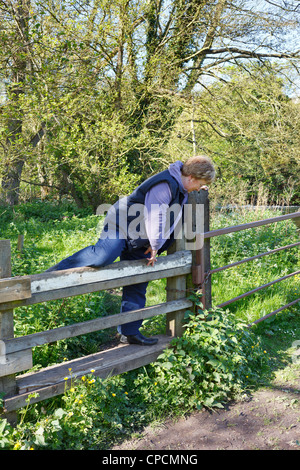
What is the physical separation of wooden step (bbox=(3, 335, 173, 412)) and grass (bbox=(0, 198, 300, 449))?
0.08 meters

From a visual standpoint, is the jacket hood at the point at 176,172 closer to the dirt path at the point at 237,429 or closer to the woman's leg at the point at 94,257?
the woman's leg at the point at 94,257

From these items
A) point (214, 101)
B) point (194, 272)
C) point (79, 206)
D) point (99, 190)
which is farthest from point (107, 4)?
point (194, 272)

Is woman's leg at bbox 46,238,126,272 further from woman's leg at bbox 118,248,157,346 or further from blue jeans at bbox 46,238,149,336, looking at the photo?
woman's leg at bbox 118,248,157,346

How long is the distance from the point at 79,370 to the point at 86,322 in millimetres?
357

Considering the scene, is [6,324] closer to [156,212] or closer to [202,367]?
[156,212]

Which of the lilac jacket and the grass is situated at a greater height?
the lilac jacket

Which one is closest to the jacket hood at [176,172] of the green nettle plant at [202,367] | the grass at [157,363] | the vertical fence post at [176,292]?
the vertical fence post at [176,292]

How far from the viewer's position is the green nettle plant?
3.22 meters

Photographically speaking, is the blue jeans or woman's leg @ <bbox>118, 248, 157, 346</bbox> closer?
the blue jeans

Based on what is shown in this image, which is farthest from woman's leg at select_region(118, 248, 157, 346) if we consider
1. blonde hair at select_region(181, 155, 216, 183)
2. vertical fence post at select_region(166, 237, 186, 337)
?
blonde hair at select_region(181, 155, 216, 183)

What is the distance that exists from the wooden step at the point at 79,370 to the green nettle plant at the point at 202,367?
0.14 metres

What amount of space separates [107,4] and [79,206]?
6.40 m

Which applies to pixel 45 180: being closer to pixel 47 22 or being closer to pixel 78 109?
pixel 78 109

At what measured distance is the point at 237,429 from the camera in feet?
9.82
